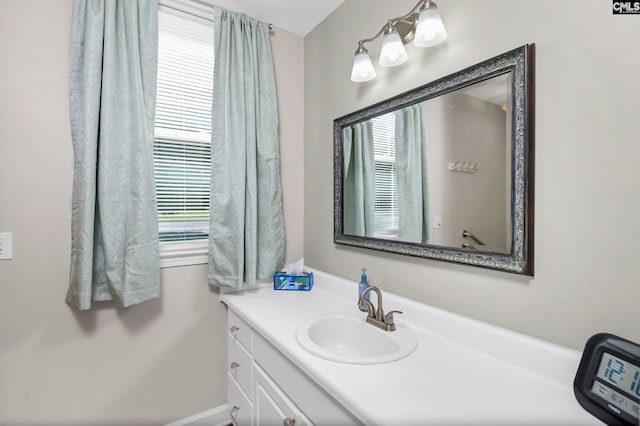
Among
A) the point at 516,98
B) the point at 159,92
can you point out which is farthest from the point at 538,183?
the point at 159,92

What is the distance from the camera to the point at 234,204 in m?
1.68

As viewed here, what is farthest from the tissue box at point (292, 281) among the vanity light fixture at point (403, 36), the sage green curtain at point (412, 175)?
the vanity light fixture at point (403, 36)

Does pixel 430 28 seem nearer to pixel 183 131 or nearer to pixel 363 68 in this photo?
pixel 363 68

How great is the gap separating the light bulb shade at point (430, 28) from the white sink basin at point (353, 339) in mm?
1114

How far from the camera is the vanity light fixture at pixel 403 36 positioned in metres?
1.11

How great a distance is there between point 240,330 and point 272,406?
446 mm

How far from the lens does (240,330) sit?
61.3 inches

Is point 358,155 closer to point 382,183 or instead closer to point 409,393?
point 382,183

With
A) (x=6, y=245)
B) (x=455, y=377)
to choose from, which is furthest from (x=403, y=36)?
(x=6, y=245)

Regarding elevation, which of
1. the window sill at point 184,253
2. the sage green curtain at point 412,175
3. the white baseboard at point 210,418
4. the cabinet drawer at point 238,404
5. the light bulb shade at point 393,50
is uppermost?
the light bulb shade at point 393,50

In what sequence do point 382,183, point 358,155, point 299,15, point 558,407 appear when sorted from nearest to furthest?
point 558,407, point 382,183, point 358,155, point 299,15

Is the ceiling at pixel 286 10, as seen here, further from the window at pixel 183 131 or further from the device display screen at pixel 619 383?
the device display screen at pixel 619 383

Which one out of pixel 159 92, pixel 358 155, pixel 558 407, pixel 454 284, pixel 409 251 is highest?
pixel 159 92

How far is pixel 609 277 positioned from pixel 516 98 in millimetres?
577
